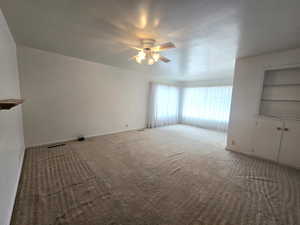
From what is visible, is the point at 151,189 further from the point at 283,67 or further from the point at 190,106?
the point at 190,106

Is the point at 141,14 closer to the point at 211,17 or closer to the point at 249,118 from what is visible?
the point at 211,17

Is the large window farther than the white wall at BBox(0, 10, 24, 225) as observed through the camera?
Yes

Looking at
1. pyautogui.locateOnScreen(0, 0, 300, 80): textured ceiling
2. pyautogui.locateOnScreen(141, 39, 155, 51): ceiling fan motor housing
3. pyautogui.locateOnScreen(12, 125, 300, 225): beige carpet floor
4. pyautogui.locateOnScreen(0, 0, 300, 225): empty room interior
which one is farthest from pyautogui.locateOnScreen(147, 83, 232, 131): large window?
pyautogui.locateOnScreen(141, 39, 155, 51): ceiling fan motor housing

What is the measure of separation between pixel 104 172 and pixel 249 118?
10.9ft

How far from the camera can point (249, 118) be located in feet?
9.59

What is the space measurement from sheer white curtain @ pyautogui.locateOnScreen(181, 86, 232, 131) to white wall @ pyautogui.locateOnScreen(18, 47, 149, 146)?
111 inches

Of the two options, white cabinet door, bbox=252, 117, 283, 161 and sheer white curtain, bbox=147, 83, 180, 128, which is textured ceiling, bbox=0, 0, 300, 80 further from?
sheer white curtain, bbox=147, 83, 180, 128

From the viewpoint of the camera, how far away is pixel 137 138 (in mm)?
3969

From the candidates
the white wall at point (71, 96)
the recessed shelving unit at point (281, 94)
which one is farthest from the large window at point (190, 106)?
the recessed shelving unit at point (281, 94)

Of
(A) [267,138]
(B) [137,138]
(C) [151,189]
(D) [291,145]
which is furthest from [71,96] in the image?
(D) [291,145]

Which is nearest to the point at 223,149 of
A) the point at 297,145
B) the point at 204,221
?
the point at 297,145

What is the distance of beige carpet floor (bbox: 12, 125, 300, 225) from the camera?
1397 millimetres

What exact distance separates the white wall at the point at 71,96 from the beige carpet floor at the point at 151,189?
26.1 inches

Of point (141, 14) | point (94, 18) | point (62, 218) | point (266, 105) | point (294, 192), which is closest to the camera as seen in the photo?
point (62, 218)
